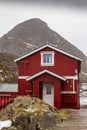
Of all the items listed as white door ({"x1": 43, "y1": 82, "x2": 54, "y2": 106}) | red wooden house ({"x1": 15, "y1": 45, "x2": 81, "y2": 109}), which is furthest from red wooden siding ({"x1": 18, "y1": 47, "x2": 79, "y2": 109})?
white door ({"x1": 43, "y1": 82, "x2": 54, "y2": 106})

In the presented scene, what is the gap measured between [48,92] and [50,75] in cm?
133

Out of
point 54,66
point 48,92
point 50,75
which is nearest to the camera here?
point 50,75

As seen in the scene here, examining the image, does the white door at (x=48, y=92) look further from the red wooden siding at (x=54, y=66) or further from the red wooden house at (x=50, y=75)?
the red wooden siding at (x=54, y=66)

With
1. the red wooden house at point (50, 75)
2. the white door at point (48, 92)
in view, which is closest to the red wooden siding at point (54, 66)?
the red wooden house at point (50, 75)

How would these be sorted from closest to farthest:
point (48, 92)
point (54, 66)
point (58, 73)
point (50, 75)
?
point (50, 75) < point (48, 92) < point (58, 73) < point (54, 66)

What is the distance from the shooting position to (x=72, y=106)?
26.1 metres

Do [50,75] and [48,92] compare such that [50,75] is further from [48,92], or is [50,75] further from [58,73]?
[48,92]

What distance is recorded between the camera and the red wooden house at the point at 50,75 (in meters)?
25.2

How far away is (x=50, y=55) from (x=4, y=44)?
259ft

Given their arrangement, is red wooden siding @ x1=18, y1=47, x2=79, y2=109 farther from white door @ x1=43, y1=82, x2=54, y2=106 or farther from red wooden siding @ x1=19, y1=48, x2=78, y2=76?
white door @ x1=43, y1=82, x2=54, y2=106

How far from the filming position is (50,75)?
25.0 meters

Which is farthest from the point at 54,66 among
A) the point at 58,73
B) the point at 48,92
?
the point at 48,92

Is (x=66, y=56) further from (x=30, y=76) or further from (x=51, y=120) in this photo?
(x=51, y=120)

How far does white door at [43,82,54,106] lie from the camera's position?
2553cm
